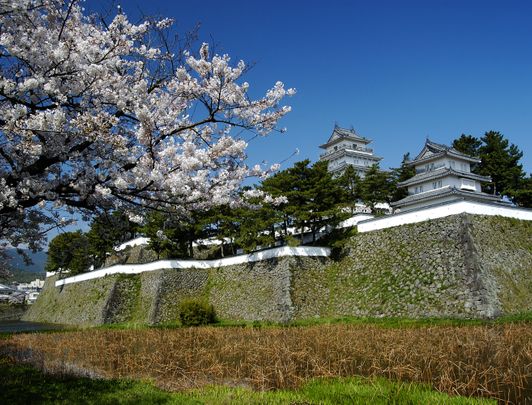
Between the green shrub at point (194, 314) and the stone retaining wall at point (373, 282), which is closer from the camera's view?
the stone retaining wall at point (373, 282)

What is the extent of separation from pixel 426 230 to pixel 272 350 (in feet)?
43.0

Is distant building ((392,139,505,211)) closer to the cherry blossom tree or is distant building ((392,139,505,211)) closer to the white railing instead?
the white railing

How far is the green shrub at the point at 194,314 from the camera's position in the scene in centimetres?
2033

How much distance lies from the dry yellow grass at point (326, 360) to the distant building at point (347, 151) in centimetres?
3282

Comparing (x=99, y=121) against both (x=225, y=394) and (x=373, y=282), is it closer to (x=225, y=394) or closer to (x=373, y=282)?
(x=225, y=394)

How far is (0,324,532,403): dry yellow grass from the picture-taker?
6160mm

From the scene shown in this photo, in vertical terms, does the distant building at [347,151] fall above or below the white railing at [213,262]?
above

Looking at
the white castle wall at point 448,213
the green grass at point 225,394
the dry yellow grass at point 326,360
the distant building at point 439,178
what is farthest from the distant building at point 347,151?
the green grass at point 225,394

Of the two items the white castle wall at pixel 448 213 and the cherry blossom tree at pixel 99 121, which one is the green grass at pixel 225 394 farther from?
the white castle wall at pixel 448 213

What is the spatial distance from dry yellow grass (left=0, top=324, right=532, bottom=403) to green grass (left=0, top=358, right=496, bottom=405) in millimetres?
477

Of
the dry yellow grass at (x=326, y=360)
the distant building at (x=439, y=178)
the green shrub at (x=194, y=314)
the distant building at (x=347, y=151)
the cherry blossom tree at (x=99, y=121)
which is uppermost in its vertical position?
the distant building at (x=347, y=151)

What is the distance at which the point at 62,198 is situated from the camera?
5.93 meters

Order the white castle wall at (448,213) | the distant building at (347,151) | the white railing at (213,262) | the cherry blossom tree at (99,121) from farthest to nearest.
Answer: the distant building at (347,151) < the white railing at (213,262) < the white castle wall at (448,213) < the cherry blossom tree at (99,121)

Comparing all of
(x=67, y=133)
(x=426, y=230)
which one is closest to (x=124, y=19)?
(x=67, y=133)
